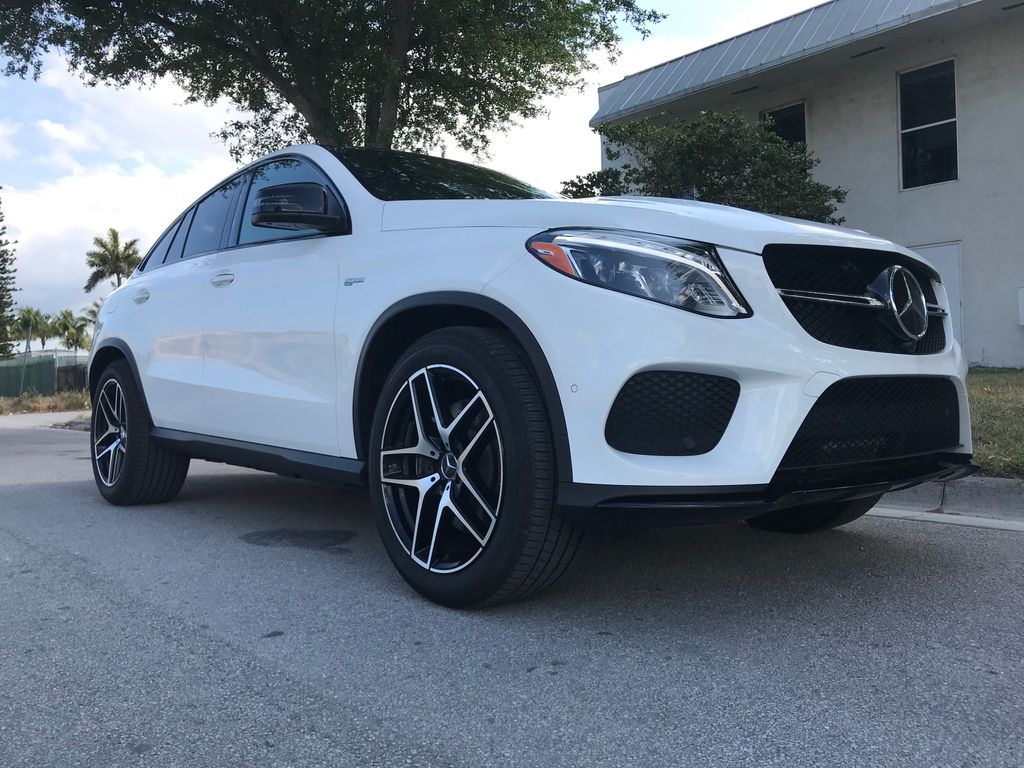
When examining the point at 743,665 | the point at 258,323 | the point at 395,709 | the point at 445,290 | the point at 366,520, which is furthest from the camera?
the point at 366,520

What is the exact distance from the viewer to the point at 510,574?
2625 mm

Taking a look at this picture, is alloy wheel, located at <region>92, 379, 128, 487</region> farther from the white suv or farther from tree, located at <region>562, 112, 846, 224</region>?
tree, located at <region>562, 112, 846, 224</region>

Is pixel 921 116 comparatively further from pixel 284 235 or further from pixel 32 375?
pixel 32 375

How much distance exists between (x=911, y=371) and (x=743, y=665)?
110 cm

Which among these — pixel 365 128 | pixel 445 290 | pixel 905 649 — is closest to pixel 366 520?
pixel 445 290

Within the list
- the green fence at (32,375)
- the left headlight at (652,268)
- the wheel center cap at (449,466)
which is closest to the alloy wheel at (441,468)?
the wheel center cap at (449,466)

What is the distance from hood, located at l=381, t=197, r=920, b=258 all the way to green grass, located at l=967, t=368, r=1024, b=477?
87.2 inches

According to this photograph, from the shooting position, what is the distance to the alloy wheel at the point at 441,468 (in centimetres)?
274

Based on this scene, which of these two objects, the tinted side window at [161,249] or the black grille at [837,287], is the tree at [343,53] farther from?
the black grille at [837,287]

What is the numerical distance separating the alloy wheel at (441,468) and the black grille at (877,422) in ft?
3.00

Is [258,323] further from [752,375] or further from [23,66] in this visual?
[23,66]

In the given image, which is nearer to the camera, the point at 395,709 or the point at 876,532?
the point at 395,709

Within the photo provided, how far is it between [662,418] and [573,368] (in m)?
0.29

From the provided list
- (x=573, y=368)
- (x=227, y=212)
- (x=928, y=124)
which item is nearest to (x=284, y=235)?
(x=227, y=212)
